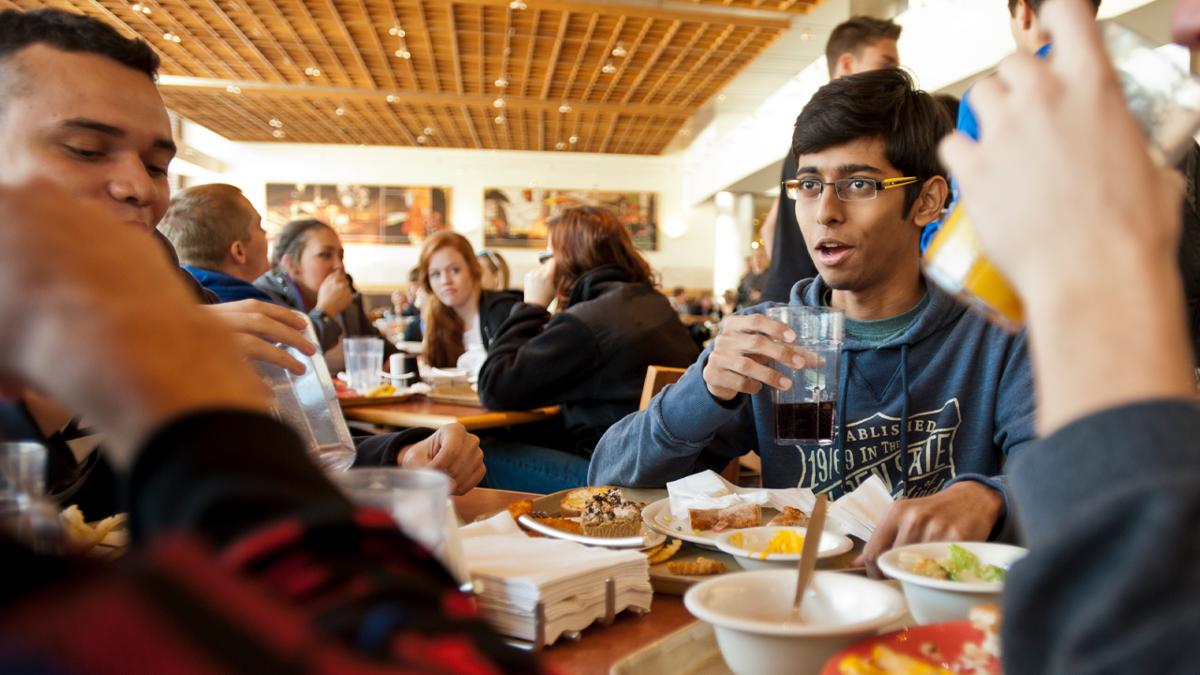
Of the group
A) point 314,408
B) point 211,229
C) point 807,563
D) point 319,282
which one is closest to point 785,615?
point 807,563

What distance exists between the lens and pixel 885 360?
1.78 m

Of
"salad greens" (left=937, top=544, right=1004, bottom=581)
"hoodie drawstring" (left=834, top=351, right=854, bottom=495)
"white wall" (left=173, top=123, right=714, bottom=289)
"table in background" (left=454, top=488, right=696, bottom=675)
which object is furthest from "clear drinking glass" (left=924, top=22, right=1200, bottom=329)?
"white wall" (left=173, top=123, right=714, bottom=289)

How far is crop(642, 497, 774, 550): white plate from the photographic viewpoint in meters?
1.23

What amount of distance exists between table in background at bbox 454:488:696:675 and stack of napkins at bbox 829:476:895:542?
0.36 m

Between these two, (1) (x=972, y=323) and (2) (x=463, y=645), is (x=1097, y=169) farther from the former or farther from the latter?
(1) (x=972, y=323)

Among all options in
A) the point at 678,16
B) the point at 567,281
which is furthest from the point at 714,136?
the point at 567,281

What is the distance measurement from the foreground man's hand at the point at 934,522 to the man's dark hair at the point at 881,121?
0.86m

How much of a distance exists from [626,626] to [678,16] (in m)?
→ 9.05

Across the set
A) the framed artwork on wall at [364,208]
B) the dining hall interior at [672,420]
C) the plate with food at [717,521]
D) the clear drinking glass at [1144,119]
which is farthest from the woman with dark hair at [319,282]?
the framed artwork on wall at [364,208]

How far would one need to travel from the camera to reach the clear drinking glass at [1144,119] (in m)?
0.59

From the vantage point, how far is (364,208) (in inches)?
693

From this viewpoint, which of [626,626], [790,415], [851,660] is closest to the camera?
[851,660]

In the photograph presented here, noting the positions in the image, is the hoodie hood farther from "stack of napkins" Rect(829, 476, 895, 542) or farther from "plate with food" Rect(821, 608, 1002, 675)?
"plate with food" Rect(821, 608, 1002, 675)

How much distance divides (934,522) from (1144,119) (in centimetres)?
67
